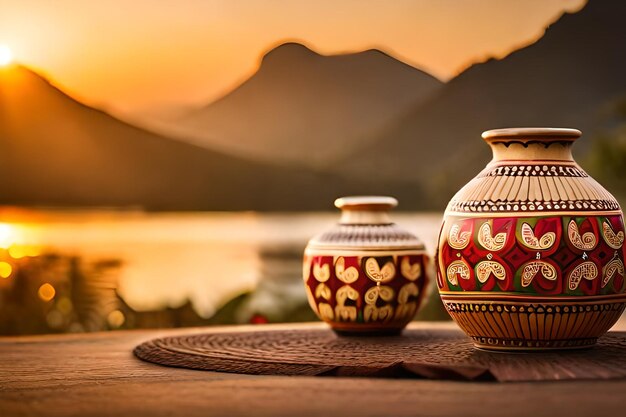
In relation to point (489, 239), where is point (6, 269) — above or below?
above

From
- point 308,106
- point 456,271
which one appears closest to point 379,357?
point 456,271

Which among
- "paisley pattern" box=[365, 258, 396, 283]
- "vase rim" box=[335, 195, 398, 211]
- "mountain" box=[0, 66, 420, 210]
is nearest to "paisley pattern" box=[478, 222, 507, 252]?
"paisley pattern" box=[365, 258, 396, 283]

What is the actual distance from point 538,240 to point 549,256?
0.04 m

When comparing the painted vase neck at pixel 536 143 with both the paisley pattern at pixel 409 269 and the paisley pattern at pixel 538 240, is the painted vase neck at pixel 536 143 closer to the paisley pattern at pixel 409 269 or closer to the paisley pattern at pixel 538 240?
the paisley pattern at pixel 538 240

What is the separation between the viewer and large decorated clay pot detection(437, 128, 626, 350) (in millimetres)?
2365

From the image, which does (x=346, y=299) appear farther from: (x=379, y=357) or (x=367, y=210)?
(x=379, y=357)

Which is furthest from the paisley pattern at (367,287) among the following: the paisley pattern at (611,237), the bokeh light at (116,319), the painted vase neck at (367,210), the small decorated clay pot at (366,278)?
the bokeh light at (116,319)

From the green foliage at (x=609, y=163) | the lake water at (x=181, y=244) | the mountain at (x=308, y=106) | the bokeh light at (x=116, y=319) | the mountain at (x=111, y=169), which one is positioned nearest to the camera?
the bokeh light at (x=116, y=319)

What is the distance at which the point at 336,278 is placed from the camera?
3.09 metres

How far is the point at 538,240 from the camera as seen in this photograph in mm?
2369

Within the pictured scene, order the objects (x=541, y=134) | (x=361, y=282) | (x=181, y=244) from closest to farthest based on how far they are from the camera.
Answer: (x=541, y=134), (x=361, y=282), (x=181, y=244)

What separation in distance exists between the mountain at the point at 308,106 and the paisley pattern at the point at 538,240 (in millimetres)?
3998

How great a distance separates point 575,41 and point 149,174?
2520 millimetres

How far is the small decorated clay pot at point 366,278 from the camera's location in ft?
10.1
